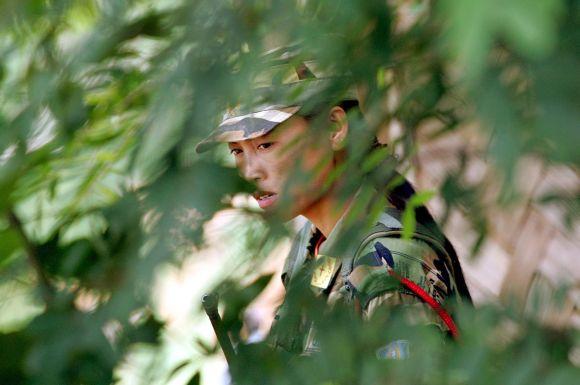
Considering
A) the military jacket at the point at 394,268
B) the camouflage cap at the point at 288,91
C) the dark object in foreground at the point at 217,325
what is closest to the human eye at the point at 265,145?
the military jacket at the point at 394,268

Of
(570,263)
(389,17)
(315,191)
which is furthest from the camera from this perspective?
(570,263)

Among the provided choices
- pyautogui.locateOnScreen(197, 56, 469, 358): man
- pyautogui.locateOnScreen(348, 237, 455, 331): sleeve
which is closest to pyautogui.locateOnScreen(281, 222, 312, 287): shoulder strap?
pyautogui.locateOnScreen(197, 56, 469, 358): man

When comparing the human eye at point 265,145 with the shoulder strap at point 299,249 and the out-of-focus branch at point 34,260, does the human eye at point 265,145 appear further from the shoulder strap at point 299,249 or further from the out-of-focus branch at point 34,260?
the out-of-focus branch at point 34,260

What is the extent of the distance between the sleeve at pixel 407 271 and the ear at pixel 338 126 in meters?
0.21

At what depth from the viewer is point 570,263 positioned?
1.87m

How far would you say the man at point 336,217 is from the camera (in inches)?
34.4

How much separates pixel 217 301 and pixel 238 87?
235mm

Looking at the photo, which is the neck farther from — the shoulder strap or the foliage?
the foliage

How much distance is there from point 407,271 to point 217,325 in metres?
0.50

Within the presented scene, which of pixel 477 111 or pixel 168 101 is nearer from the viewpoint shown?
pixel 477 111

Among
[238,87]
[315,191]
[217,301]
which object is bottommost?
[315,191]

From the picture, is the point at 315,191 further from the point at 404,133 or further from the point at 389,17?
the point at 389,17

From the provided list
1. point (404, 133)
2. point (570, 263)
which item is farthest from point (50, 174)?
point (570, 263)

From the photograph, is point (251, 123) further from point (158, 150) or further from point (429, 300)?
point (158, 150)
